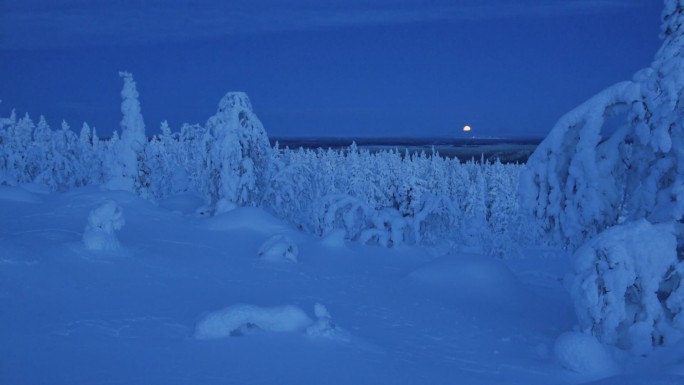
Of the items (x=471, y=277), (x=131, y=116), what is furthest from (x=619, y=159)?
(x=131, y=116)

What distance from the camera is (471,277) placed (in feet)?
41.0

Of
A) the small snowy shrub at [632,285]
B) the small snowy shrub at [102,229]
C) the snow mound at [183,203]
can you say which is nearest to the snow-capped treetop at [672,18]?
the small snowy shrub at [632,285]

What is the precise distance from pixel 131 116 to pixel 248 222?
15290mm

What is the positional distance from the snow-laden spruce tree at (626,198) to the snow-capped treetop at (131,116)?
23.2 meters

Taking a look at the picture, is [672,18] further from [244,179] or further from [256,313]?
[244,179]

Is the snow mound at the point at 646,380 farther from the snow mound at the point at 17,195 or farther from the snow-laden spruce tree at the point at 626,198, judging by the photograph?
the snow mound at the point at 17,195

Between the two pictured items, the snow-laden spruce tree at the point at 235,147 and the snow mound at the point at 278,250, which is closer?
the snow mound at the point at 278,250

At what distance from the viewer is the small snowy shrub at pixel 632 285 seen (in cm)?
767

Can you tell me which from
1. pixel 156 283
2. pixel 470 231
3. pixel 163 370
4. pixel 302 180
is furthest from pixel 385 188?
pixel 163 370

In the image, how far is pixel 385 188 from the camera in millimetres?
63031

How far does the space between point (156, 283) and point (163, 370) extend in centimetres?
445

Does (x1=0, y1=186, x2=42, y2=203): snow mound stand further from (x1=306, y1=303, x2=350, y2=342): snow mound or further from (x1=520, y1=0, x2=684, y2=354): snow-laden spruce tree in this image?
(x1=520, y1=0, x2=684, y2=354): snow-laden spruce tree

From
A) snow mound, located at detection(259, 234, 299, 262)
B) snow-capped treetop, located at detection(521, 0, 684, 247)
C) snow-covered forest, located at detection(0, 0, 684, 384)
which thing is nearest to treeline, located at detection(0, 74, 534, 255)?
snow mound, located at detection(259, 234, 299, 262)

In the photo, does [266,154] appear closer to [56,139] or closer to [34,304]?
[34,304]
